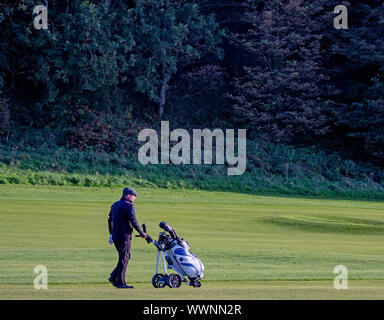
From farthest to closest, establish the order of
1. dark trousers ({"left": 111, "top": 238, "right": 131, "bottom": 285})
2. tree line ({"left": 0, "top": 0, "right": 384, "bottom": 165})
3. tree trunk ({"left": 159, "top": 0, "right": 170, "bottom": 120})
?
1. tree trunk ({"left": 159, "top": 0, "right": 170, "bottom": 120})
2. tree line ({"left": 0, "top": 0, "right": 384, "bottom": 165})
3. dark trousers ({"left": 111, "top": 238, "right": 131, "bottom": 285})

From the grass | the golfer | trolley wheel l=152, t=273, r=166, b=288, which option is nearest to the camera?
the golfer

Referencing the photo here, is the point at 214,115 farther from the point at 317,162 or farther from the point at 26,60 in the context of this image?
the point at 26,60

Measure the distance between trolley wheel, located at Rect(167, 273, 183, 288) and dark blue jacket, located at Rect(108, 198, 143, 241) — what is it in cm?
84

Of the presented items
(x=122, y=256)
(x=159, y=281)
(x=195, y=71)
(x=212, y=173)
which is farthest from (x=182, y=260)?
(x=195, y=71)

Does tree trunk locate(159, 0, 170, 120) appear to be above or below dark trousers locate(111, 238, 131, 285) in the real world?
above

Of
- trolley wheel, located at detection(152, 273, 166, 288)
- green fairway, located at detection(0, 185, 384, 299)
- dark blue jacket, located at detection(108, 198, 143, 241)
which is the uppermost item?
dark blue jacket, located at detection(108, 198, 143, 241)

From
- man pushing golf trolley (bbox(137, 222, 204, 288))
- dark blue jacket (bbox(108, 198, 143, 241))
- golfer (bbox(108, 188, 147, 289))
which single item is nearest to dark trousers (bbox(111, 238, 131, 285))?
golfer (bbox(108, 188, 147, 289))

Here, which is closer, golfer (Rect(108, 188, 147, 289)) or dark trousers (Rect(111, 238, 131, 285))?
golfer (Rect(108, 188, 147, 289))

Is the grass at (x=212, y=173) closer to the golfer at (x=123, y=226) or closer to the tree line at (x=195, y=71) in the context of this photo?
the tree line at (x=195, y=71)

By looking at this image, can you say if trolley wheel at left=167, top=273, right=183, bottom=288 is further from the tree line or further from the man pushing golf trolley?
the tree line

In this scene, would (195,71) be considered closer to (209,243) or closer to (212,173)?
(212,173)

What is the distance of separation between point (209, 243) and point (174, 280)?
773 cm

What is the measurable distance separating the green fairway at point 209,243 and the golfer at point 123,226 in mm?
310

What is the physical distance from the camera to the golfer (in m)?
10.6
